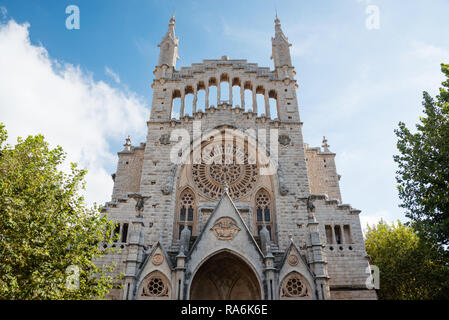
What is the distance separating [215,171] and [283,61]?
1158cm

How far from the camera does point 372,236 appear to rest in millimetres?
28000

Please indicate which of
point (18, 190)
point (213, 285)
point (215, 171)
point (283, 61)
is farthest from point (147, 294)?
point (283, 61)

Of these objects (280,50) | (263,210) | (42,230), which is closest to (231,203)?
(263,210)

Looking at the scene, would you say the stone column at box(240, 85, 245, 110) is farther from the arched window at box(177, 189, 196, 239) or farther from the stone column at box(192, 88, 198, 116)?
the arched window at box(177, 189, 196, 239)

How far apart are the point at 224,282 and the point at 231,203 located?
4717 millimetres

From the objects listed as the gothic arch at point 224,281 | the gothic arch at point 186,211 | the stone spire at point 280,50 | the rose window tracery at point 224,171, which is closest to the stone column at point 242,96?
the rose window tracery at point 224,171

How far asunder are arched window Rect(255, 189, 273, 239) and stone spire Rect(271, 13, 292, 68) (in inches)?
451

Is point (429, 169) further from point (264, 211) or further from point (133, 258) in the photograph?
point (133, 258)

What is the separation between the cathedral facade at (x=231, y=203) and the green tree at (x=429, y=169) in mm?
4880

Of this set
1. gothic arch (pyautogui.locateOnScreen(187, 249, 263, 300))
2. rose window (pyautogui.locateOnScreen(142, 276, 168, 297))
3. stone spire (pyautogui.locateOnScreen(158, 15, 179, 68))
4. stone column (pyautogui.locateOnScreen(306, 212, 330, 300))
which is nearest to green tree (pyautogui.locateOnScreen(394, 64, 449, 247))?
stone column (pyautogui.locateOnScreen(306, 212, 330, 300))

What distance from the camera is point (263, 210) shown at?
20578mm

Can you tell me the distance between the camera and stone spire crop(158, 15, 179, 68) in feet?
86.7

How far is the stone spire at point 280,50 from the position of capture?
87.0 ft
